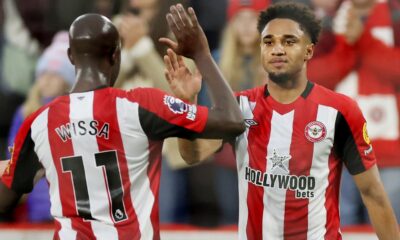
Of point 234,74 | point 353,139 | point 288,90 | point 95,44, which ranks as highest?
point 234,74

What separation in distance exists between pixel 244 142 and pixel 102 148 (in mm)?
856

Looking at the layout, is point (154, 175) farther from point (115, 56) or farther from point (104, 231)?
point (115, 56)

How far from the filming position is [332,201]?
3811 millimetres

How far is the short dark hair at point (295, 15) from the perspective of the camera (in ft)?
12.8

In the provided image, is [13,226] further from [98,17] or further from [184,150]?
[98,17]

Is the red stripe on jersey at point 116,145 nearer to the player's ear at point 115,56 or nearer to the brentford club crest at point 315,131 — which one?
the player's ear at point 115,56

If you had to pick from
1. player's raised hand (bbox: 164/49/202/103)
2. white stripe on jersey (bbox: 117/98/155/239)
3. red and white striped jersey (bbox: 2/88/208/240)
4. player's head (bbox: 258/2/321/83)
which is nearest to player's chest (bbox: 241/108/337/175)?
player's head (bbox: 258/2/321/83)

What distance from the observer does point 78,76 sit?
3258mm

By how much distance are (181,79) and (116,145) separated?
0.42 meters

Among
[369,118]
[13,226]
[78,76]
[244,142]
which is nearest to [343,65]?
[369,118]

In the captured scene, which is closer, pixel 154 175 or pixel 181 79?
pixel 154 175

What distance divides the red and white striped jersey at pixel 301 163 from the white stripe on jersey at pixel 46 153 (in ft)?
3.05

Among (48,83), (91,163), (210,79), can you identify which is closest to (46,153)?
(91,163)

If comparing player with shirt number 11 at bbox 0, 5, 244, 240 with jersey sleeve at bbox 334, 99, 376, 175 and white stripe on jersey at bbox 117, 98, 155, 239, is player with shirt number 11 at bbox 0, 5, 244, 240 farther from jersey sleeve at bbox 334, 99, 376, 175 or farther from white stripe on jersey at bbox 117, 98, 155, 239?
jersey sleeve at bbox 334, 99, 376, 175
